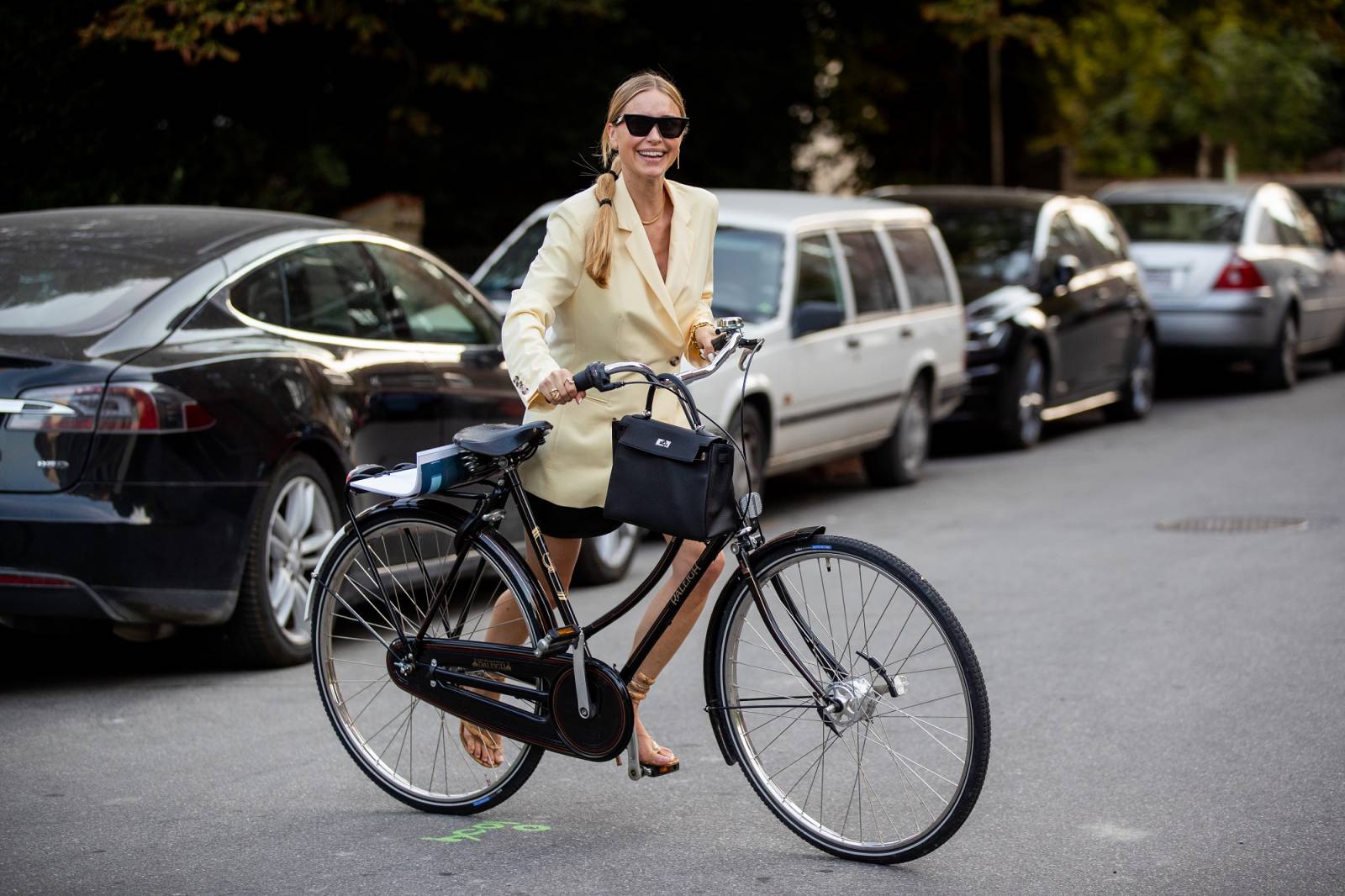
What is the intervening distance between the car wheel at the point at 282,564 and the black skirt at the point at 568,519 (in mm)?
1739

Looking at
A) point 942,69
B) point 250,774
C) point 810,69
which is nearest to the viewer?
point 250,774

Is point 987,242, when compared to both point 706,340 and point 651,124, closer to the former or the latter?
point 706,340

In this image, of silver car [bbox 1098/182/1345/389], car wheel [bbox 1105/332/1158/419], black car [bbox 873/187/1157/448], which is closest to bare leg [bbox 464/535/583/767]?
black car [bbox 873/187/1157/448]

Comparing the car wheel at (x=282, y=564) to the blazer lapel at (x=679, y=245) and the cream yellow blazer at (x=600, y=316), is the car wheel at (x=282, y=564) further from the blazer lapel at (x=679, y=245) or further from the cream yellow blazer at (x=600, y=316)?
the blazer lapel at (x=679, y=245)

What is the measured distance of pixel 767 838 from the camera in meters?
4.63

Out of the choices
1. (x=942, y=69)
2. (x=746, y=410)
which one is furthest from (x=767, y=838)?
(x=942, y=69)

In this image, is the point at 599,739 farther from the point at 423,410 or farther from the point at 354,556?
the point at 423,410

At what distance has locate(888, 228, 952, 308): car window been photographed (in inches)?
444

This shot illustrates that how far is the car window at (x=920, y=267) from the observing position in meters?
11.3

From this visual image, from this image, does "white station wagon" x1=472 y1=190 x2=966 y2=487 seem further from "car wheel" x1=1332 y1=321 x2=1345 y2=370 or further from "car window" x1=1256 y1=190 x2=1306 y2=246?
"car wheel" x1=1332 y1=321 x2=1345 y2=370

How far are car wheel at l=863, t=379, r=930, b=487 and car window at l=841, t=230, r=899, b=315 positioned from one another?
671 mm

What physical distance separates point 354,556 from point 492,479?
0.43 metres

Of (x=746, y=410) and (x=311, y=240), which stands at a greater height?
(x=311, y=240)

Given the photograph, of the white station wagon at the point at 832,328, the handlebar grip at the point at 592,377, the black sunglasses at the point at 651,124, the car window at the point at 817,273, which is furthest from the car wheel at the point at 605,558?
the handlebar grip at the point at 592,377
